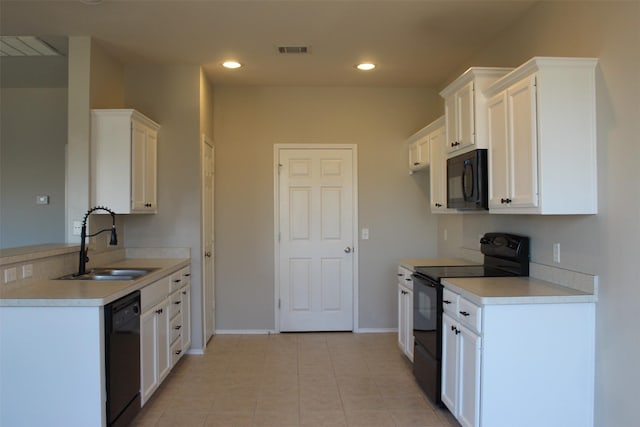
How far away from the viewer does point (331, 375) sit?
3650 mm

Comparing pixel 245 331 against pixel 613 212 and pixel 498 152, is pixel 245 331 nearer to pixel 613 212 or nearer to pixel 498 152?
pixel 498 152

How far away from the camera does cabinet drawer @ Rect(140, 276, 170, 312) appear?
2.89 meters

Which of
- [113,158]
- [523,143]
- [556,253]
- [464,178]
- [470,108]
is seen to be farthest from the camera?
[113,158]

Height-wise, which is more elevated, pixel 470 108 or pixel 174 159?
pixel 470 108

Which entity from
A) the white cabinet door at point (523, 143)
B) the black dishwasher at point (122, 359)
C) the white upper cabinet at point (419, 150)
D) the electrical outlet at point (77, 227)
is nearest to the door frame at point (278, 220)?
the white upper cabinet at point (419, 150)

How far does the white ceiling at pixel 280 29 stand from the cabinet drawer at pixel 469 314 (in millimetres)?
2000

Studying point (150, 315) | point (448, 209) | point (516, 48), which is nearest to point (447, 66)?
point (516, 48)

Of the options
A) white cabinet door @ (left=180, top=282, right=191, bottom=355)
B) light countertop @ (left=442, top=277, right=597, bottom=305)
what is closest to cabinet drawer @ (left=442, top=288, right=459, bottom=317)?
light countertop @ (left=442, top=277, right=597, bottom=305)

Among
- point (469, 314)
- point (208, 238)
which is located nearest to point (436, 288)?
point (469, 314)

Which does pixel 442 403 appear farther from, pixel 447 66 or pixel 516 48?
pixel 447 66

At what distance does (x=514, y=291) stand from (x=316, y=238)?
2736mm

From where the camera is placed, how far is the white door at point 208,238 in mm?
4258

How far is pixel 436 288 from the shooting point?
292 cm

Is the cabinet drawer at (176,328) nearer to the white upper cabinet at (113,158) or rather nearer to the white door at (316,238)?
the white upper cabinet at (113,158)
